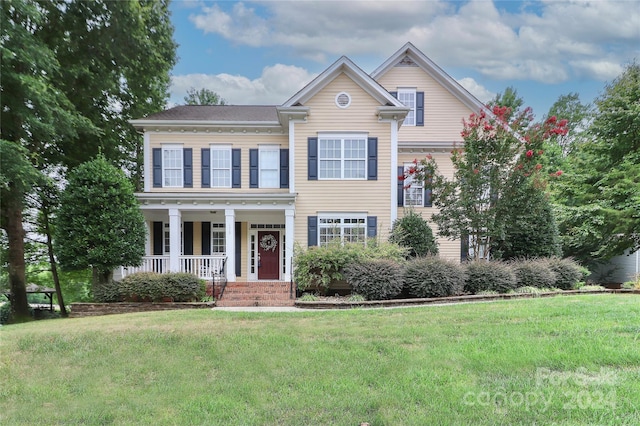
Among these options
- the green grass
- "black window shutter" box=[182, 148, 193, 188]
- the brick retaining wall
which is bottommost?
the brick retaining wall

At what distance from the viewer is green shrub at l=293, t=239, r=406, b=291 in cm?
1036

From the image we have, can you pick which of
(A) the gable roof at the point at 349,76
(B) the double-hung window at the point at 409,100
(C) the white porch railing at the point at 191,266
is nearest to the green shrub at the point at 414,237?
(A) the gable roof at the point at 349,76

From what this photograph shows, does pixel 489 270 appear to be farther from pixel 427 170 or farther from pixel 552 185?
pixel 552 185

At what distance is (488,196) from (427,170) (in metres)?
2.16

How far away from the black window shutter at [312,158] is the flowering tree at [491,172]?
429 centimetres

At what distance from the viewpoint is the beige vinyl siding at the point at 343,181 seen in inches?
512

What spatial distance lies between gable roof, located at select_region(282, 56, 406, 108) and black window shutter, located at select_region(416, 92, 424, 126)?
3059mm

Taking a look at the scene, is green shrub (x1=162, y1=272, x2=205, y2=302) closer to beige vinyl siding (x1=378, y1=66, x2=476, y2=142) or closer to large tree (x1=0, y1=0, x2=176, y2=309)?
large tree (x1=0, y1=0, x2=176, y2=309)

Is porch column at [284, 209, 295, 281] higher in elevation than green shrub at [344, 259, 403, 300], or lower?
higher

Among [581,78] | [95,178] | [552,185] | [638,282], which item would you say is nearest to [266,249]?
[95,178]

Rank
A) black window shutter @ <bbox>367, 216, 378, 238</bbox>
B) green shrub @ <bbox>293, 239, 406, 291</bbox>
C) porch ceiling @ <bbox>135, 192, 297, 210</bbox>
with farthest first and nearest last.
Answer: black window shutter @ <bbox>367, 216, 378, 238</bbox>, porch ceiling @ <bbox>135, 192, 297, 210</bbox>, green shrub @ <bbox>293, 239, 406, 291</bbox>

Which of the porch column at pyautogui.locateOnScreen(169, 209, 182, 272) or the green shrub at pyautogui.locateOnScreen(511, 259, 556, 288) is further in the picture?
the porch column at pyautogui.locateOnScreen(169, 209, 182, 272)

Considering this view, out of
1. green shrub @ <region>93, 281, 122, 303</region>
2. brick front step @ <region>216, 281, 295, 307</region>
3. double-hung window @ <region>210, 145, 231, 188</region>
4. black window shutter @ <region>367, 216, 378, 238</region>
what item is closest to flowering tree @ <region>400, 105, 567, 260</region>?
black window shutter @ <region>367, 216, 378, 238</region>

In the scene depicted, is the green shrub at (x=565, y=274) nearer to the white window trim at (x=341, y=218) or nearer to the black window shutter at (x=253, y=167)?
the white window trim at (x=341, y=218)
